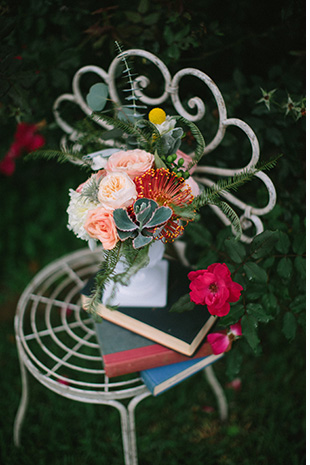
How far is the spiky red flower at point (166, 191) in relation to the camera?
2.83ft

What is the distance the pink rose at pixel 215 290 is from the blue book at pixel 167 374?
296 mm

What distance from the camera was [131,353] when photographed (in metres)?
1.09

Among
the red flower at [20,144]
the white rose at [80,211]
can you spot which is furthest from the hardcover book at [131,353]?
the red flower at [20,144]

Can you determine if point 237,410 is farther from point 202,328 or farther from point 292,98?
point 292,98

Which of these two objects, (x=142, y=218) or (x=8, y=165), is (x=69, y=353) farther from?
(x=8, y=165)

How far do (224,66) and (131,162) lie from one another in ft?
2.46

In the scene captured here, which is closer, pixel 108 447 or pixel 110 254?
pixel 110 254

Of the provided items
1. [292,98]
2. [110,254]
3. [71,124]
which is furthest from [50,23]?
[110,254]

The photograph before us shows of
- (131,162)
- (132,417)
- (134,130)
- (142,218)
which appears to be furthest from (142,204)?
(132,417)

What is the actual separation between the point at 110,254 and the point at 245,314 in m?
0.43

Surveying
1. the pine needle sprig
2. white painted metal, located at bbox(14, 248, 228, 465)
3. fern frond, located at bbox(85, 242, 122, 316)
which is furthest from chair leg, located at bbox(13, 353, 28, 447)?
the pine needle sprig

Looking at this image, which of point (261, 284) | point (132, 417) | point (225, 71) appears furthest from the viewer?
point (225, 71)

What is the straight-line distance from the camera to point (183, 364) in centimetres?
112

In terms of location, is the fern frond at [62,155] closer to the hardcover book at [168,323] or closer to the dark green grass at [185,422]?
the hardcover book at [168,323]
